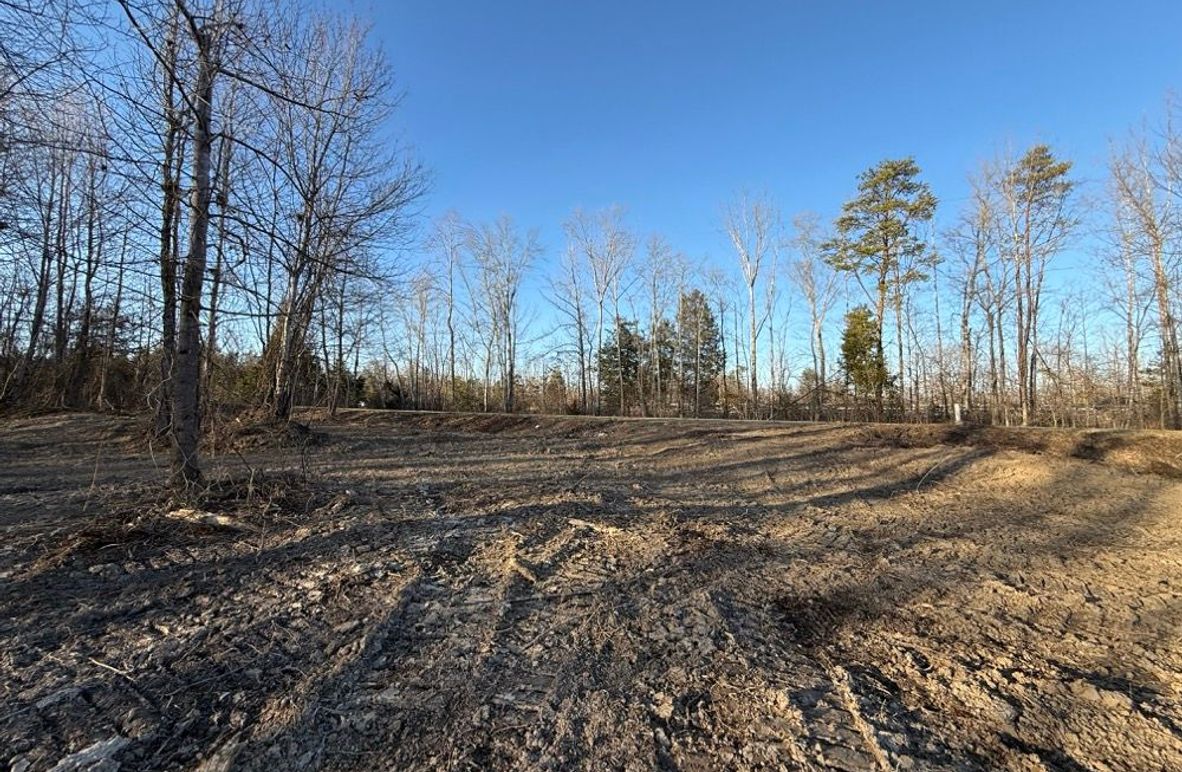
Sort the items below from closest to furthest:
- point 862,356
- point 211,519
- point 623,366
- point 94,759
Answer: point 94,759 → point 211,519 → point 862,356 → point 623,366

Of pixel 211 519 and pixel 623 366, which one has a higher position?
pixel 623 366

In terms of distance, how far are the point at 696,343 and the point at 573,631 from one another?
31.0 meters

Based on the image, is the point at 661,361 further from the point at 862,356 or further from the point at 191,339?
the point at 191,339

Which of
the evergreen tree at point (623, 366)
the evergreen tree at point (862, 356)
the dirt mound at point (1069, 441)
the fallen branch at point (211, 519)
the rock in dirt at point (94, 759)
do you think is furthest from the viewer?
the evergreen tree at point (623, 366)

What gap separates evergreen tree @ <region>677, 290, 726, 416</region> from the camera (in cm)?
3291

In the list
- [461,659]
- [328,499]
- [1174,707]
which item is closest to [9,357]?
[328,499]

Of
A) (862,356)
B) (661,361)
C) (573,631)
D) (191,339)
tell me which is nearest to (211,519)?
(191,339)

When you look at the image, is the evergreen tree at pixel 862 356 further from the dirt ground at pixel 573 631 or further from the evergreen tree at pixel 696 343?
the dirt ground at pixel 573 631

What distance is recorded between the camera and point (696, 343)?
1299 inches

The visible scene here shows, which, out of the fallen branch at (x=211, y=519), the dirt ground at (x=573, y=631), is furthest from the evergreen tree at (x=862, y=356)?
the fallen branch at (x=211, y=519)

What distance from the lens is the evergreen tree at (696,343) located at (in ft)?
108

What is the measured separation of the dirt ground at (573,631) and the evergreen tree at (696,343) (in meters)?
26.6

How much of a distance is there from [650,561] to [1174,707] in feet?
8.74

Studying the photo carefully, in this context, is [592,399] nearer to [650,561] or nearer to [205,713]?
[650,561]
